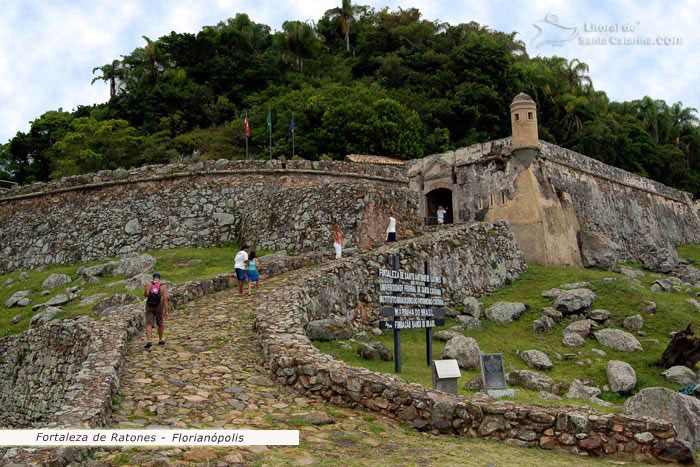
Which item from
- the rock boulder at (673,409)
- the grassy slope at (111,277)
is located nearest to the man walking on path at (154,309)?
the grassy slope at (111,277)

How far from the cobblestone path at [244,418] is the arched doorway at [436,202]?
15198 millimetres

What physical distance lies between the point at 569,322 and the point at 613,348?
1698 millimetres

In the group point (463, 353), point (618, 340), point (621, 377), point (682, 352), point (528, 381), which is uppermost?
point (463, 353)

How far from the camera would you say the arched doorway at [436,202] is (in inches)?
974

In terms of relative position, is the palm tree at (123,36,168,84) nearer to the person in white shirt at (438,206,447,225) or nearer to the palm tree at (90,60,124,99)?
the palm tree at (90,60,124,99)

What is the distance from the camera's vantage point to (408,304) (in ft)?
35.8

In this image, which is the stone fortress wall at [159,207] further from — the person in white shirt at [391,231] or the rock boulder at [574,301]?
the rock boulder at [574,301]

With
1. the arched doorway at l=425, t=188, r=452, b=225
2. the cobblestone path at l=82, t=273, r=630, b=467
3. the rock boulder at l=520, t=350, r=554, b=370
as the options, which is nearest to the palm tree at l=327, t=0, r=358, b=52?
the arched doorway at l=425, t=188, r=452, b=225

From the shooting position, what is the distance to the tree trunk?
1264 centimetres

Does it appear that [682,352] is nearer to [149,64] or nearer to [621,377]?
[621,377]

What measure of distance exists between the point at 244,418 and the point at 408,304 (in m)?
4.29

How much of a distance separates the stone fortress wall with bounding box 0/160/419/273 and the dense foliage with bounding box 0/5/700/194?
8494 mm

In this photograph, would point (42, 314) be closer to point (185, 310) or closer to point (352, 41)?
point (185, 310)

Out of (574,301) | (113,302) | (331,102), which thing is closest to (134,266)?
(113,302)
